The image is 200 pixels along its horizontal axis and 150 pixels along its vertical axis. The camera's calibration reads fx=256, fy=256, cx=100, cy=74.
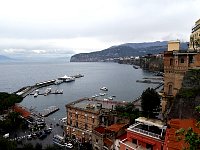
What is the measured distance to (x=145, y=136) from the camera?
19.9 metres

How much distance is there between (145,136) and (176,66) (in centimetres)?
1061

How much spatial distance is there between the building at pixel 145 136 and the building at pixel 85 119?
1307 centimetres

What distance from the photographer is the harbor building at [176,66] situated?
1055 inches

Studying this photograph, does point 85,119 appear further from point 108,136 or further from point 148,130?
point 148,130

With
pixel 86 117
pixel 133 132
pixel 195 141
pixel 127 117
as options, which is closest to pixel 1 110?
pixel 86 117

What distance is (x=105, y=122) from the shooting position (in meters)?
35.8

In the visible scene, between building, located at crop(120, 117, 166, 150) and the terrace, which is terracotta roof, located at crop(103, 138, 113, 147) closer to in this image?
building, located at crop(120, 117, 166, 150)

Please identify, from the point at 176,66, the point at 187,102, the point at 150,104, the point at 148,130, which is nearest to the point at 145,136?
the point at 148,130

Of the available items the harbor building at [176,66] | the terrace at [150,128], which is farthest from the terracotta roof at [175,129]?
the harbor building at [176,66]

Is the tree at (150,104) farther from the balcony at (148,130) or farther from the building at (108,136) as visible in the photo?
the balcony at (148,130)

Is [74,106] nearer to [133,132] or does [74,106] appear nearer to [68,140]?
[68,140]

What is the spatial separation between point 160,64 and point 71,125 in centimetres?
14347

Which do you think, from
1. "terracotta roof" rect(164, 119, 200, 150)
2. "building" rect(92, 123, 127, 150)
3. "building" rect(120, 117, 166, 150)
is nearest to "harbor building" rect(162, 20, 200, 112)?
"building" rect(92, 123, 127, 150)

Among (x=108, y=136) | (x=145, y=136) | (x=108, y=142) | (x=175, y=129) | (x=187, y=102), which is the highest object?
(x=187, y=102)
